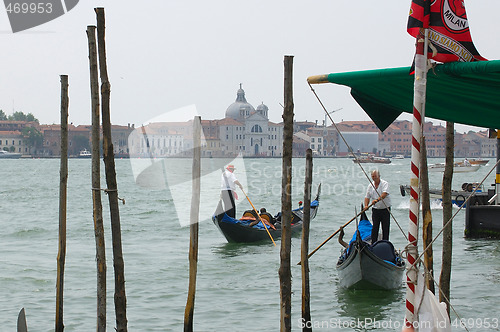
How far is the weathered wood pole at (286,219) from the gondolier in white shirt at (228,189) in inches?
209

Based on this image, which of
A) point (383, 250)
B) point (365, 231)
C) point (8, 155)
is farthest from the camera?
point (8, 155)

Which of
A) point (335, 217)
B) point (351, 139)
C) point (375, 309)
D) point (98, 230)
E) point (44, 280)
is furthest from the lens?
point (351, 139)

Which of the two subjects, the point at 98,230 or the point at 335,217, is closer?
the point at 98,230

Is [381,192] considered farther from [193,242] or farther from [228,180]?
[228,180]

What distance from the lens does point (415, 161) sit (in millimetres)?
3391

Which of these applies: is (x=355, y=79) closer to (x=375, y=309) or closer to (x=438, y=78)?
(x=438, y=78)

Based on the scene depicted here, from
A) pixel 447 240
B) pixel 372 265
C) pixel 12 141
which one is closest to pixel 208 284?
pixel 372 265

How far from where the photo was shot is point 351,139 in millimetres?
98688

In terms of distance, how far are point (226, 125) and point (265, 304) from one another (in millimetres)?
92292

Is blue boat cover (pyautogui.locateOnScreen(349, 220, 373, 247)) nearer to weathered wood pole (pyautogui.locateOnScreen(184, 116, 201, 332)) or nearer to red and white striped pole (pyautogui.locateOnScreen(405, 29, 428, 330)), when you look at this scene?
weathered wood pole (pyautogui.locateOnScreen(184, 116, 201, 332))

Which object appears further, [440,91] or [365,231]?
[365,231]

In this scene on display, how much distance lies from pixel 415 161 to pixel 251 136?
96561 millimetres

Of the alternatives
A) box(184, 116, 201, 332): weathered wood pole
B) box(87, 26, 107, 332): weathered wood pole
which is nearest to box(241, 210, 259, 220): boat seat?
box(184, 116, 201, 332): weathered wood pole

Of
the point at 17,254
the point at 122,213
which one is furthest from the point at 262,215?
the point at 122,213
